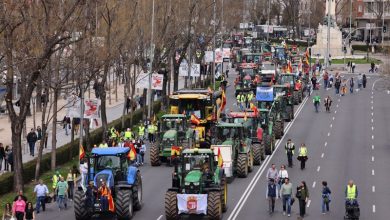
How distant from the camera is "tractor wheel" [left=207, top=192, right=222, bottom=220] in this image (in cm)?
3666

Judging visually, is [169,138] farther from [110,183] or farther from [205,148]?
[110,183]

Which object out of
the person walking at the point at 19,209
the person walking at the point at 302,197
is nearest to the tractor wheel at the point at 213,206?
the person walking at the point at 302,197

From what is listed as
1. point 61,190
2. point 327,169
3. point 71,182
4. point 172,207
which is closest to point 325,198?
point 172,207

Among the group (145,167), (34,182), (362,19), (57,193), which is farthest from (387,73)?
(362,19)

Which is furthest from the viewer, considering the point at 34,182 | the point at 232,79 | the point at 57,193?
the point at 232,79

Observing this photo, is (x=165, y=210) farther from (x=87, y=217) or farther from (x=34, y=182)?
(x=34, y=182)

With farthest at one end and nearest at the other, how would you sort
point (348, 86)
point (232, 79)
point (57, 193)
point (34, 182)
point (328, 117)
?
point (232, 79)
point (348, 86)
point (328, 117)
point (34, 182)
point (57, 193)

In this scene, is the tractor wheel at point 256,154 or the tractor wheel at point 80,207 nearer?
the tractor wheel at point 80,207

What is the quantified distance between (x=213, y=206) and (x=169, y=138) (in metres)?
16.1

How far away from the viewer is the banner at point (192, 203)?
120 feet

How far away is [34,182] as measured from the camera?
47.6 metres

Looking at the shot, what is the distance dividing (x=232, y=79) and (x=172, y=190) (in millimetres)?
70931

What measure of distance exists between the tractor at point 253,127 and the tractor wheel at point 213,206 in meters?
15.4

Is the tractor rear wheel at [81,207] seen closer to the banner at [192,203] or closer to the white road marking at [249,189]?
the banner at [192,203]
